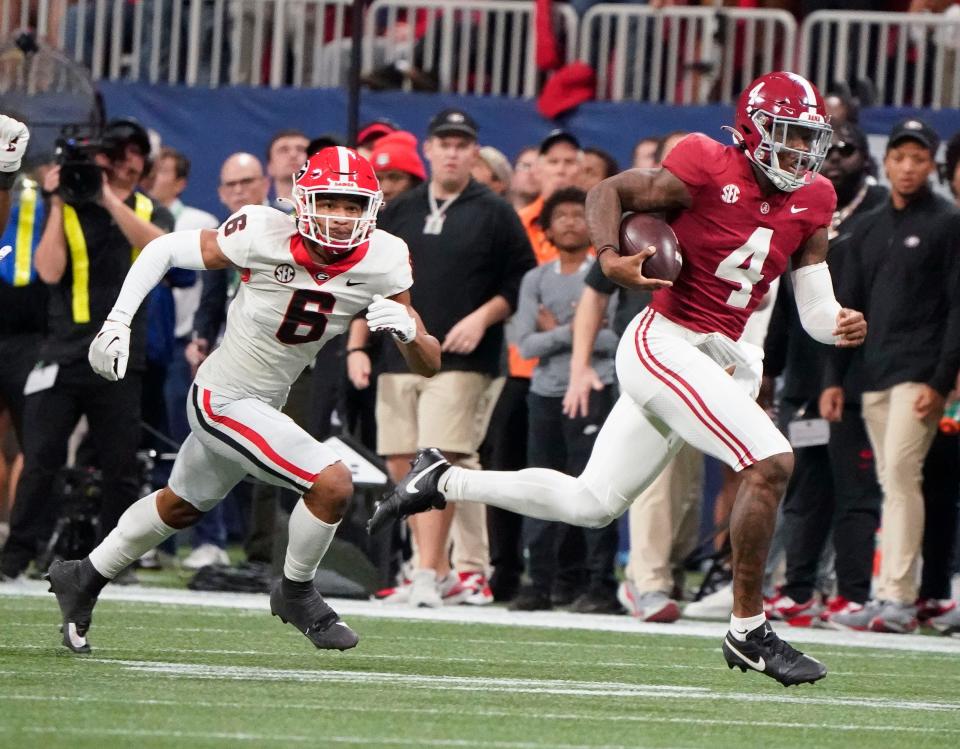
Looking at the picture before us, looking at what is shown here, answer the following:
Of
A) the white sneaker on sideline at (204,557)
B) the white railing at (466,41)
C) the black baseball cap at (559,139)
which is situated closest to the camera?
the black baseball cap at (559,139)

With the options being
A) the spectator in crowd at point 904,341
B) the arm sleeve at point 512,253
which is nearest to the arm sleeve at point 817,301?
the spectator in crowd at point 904,341

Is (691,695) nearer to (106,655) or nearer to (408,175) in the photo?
(106,655)

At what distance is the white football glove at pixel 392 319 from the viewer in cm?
611

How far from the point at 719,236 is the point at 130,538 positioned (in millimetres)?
2109

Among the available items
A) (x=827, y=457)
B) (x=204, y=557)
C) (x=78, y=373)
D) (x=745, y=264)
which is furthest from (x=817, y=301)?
(x=204, y=557)

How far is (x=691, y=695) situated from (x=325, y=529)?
4.21ft

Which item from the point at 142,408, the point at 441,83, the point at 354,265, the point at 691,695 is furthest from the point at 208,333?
the point at 691,695

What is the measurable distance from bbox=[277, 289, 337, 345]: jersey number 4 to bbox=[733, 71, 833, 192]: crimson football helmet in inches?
57.2

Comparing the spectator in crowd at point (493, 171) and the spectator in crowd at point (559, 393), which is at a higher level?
the spectator in crowd at point (493, 171)

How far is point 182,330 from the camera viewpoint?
1152cm

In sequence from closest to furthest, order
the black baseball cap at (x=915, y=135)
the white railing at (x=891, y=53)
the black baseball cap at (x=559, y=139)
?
the black baseball cap at (x=915, y=135), the black baseball cap at (x=559, y=139), the white railing at (x=891, y=53)

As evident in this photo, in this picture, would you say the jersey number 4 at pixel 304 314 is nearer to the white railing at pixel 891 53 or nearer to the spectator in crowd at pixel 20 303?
the spectator in crowd at pixel 20 303

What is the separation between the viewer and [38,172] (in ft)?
30.0

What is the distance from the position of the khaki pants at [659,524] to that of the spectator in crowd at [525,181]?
2.34m
